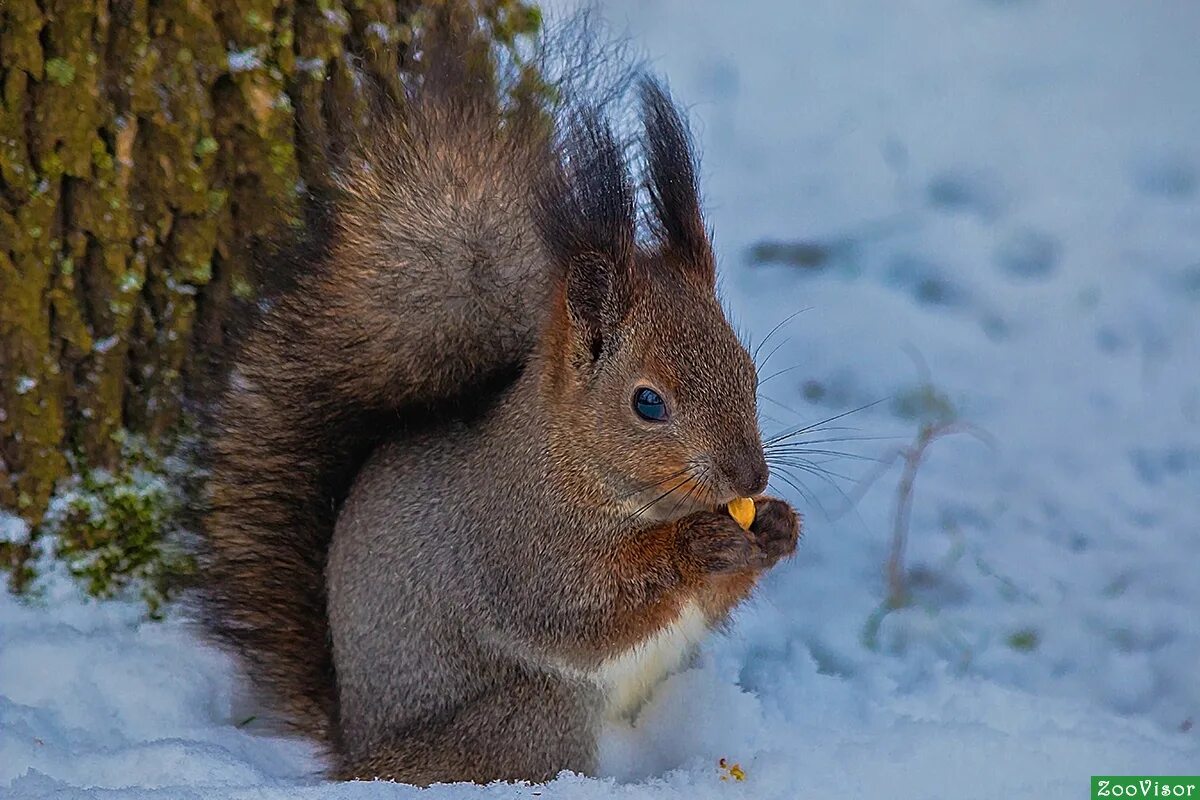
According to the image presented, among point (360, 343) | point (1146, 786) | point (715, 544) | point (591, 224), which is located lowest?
point (1146, 786)

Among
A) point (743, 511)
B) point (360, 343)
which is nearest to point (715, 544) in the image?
point (743, 511)

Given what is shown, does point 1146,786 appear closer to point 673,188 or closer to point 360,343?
point 673,188

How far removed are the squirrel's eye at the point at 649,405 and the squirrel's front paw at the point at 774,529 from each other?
26cm

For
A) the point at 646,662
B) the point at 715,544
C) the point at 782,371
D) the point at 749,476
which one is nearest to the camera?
the point at 749,476

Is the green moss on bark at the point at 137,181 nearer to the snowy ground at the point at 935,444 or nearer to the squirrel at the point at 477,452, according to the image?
the squirrel at the point at 477,452

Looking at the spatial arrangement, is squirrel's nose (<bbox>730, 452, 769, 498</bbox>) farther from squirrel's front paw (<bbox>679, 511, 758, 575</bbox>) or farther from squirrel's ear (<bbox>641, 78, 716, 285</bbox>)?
squirrel's ear (<bbox>641, 78, 716, 285</bbox>)

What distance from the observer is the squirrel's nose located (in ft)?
6.91

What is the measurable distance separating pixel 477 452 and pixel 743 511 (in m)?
0.46

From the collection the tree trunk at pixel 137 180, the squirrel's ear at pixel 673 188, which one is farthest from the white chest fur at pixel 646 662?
the tree trunk at pixel 137 180

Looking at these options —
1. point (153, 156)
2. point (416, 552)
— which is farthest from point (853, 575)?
point (153, 156)

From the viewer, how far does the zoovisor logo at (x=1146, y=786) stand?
6.82 feet

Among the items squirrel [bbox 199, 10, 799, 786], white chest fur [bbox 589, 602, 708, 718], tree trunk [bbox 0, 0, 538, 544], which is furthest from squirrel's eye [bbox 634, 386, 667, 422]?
tree trunk [bbox 0, 0, 538, 544]

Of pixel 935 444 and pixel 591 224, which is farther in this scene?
pixel 935 444

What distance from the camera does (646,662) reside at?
2346mm
